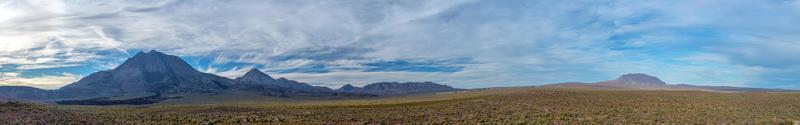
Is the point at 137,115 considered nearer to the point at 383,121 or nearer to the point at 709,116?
the point at 383,121

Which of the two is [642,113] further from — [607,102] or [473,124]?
[473,124]

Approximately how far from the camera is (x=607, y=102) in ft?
158

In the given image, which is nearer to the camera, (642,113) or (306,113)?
(642,113)

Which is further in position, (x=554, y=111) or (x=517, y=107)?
(x=517, y=107)

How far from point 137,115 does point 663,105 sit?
4324 centimetres

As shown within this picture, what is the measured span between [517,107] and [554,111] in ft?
14.9

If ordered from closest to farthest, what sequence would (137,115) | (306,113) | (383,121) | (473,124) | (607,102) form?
(473,124) < (383,121) < (137,115) < (306,113) < (607,102)

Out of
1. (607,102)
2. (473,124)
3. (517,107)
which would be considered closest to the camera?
(473,124)

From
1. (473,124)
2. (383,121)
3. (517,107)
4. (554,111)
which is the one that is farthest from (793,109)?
(383,121)

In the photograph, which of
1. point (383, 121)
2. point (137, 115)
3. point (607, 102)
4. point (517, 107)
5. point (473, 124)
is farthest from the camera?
point (607, 102)

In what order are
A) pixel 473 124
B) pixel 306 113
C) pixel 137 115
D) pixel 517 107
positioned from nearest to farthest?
pixel 473 124 → pixel 137 115 → pixel 306 113 → pixel 517 107

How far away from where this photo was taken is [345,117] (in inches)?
1545

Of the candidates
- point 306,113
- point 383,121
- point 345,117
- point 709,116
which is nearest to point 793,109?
point 709,116

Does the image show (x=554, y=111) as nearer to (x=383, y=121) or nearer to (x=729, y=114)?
(x=729, y=114)
